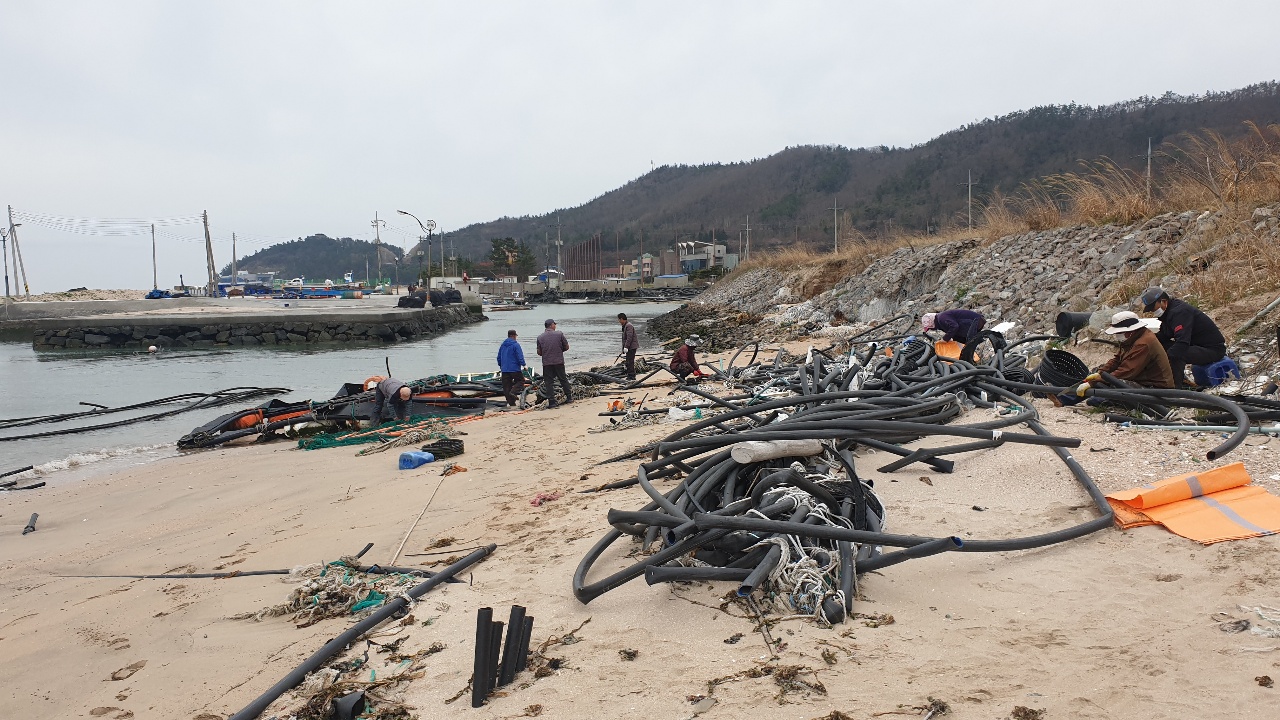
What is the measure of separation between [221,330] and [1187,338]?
44096 millimetres

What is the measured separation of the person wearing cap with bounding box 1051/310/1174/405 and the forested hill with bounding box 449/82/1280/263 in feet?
199

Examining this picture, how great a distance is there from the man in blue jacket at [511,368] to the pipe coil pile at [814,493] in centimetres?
727

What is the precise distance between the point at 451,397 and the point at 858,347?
743 centimetres

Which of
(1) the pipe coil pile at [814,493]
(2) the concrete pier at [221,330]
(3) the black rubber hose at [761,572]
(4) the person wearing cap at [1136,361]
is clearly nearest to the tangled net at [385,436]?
(1) the pipe coil pile at [814,493]

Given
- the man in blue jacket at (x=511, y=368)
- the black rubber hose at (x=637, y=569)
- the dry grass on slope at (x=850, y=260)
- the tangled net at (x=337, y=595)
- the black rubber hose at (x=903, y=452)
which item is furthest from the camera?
the dry grass on slope at (x=850, y=260)

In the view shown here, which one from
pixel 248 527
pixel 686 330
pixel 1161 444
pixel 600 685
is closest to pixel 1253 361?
pixel 1161 444

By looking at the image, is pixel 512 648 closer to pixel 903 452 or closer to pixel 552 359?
pixel 903 452

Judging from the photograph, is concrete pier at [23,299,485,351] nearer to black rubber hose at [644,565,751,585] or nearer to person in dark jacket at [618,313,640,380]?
person in dark jacket at [618,313,640,380]

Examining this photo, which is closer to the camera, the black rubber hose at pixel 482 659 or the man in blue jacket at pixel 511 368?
the black rubber hose at pixel 482 659

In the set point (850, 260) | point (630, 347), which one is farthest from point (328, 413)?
point (850, 260)

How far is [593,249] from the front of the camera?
12262 cm

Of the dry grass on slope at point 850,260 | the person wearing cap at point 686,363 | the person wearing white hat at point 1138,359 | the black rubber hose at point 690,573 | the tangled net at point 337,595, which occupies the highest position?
the dry grass on slope at point 850,260

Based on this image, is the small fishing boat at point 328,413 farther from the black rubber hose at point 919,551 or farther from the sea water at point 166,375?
the black rubber hose at point 919,551

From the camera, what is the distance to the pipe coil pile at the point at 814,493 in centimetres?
330
